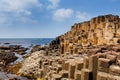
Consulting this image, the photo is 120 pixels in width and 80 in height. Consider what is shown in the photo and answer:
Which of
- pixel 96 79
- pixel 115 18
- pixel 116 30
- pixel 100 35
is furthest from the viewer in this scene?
pixel 115 18

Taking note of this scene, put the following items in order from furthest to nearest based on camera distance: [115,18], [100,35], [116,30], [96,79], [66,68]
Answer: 1. [115,18]
2. [100,35]
3. [116,30]
4. [66,68]
5. [96,79]

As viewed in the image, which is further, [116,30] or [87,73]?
[116,30]

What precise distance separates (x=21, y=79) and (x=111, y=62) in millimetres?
16342

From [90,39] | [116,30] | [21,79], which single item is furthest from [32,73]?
[116,30]

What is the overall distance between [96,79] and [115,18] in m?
24.7

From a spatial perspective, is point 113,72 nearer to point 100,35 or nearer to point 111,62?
point 111,62

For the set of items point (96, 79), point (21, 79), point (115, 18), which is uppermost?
point (115, 18)

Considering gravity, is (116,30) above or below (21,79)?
above

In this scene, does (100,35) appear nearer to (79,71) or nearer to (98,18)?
(98,18)

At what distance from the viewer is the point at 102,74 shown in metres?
8.77

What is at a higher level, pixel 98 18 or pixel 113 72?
pixel 98 18

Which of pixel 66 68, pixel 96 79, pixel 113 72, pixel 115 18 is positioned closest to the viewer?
pixel 113 72

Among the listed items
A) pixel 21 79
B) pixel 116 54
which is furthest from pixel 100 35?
pixel 116 54

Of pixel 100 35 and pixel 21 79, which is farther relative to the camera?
pixel 100 35
